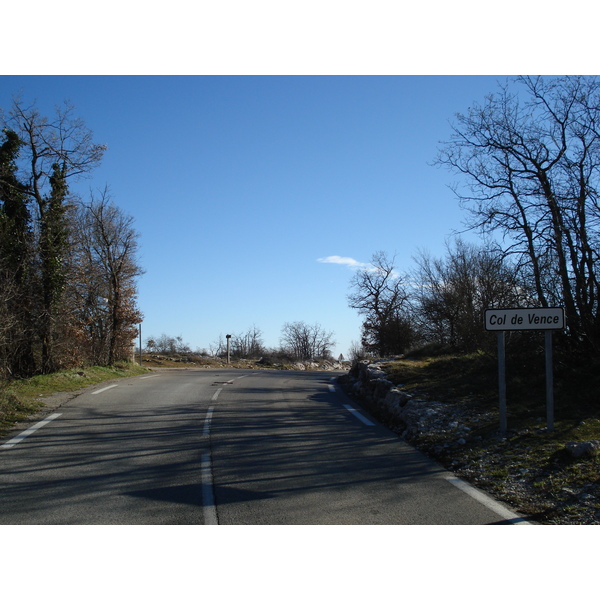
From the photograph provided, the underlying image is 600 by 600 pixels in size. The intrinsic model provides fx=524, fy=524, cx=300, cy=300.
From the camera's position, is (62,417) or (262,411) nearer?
(62,417)

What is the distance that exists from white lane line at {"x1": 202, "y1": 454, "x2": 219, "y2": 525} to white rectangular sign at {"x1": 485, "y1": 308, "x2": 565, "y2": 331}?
4.87m

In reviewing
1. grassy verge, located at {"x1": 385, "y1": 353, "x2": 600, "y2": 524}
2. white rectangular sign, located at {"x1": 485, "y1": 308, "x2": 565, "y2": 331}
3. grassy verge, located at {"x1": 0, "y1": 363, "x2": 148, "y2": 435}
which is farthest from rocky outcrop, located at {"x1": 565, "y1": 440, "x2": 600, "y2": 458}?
grassy verge, located at {"x1": 0, "y1": 363, "x2": 148, "y2": 435}

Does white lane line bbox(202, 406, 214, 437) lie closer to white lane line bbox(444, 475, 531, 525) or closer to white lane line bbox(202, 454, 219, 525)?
white lane line bbox(202, 454, 219, 525)

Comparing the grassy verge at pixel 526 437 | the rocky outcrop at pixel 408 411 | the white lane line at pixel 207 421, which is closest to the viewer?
the grassy verge at pixel 526 437

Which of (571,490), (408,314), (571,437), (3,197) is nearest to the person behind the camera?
(571,490)

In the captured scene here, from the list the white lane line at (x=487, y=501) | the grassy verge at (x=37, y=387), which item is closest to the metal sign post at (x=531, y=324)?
the white lane line at (x=487, y=501)

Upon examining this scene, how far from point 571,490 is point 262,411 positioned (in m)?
7.36

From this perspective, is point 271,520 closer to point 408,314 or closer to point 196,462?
point 196,462

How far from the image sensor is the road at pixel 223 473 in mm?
5309

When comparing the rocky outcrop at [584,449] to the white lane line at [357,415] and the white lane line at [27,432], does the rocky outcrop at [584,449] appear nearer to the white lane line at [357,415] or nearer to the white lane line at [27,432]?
the white lane line at [357,415]

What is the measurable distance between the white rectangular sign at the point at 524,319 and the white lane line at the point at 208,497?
4.87 metres

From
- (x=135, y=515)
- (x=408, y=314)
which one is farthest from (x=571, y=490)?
(x=408, y=314)

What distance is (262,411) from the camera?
471 inches

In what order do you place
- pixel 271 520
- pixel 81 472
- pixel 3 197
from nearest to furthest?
1. pixel 271 520
2. pixel 81 472
3. pixel 3 197
